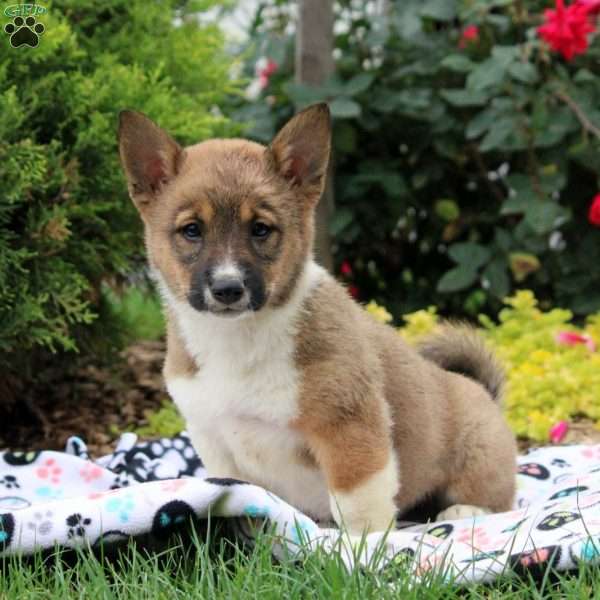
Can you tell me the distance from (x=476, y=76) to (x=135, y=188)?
299cm

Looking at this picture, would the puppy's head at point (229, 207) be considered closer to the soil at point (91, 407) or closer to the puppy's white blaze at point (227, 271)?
the puppy's white blaze at point (227, 271)

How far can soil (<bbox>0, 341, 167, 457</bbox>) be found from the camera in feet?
18.3

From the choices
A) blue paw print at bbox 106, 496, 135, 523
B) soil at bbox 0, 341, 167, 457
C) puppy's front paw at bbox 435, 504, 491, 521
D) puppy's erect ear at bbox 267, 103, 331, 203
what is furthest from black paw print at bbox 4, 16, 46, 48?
puppy's front paw at bbox 435, 504, 491, 521

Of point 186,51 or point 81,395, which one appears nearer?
point 186,51

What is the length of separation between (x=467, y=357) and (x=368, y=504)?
128 centimetres

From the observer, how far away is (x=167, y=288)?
144 inches

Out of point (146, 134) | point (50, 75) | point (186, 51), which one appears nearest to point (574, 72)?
point (186, 51)

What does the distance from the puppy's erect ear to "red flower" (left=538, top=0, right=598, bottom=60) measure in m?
2.80

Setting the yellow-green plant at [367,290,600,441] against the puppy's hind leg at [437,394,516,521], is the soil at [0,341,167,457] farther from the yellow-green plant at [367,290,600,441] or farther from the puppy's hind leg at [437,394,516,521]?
the puppy's hind leg at [437,394,516,521]

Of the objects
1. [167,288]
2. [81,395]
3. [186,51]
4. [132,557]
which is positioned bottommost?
[81,395]

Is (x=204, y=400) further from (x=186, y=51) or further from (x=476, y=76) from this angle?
(x=476, y=76)

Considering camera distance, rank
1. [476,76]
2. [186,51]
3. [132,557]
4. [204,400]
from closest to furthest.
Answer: [132,557]
[204,400]
[186,51]
[476,76]

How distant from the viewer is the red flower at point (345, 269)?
24.5 ft

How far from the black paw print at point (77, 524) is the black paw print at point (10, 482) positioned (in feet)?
3.87
